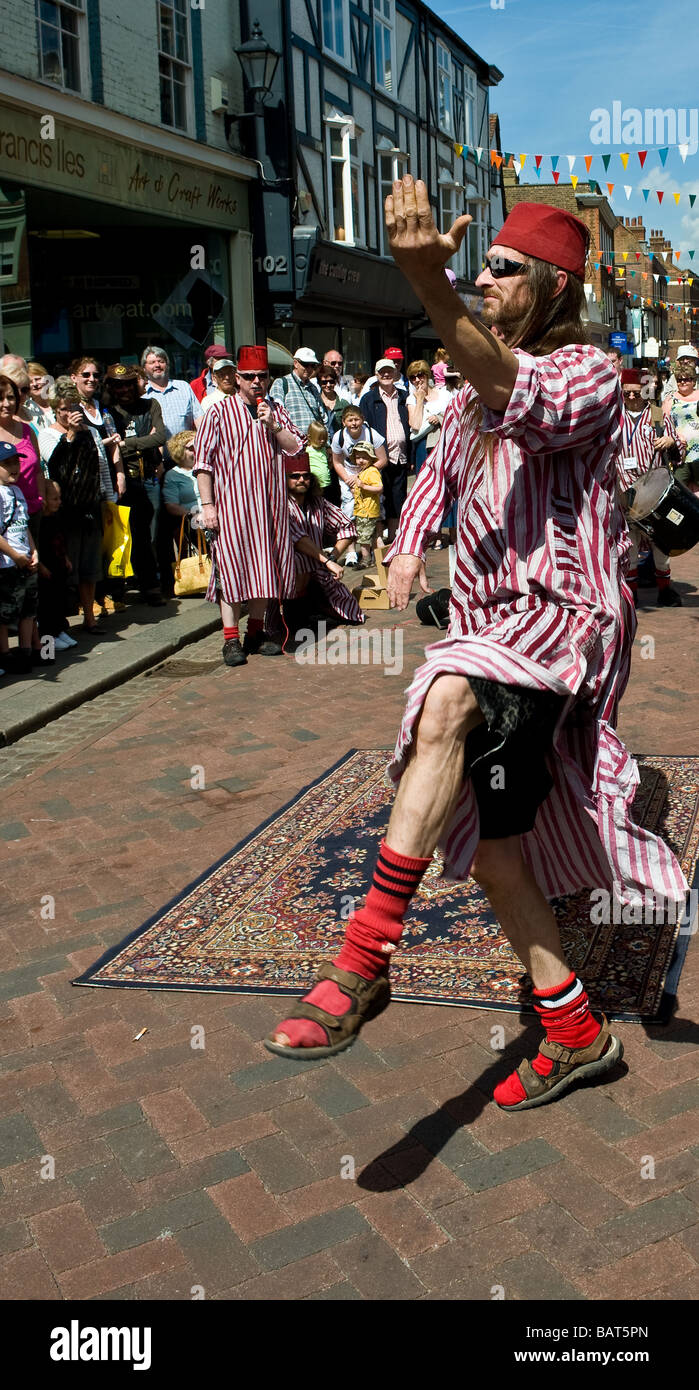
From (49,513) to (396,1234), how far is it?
6.90 m

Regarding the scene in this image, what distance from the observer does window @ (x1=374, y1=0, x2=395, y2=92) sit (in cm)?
2570

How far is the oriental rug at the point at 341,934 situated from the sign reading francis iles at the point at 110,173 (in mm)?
9877

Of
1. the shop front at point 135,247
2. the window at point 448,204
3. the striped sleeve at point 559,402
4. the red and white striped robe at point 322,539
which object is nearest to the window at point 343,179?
the shop front at point 135,247

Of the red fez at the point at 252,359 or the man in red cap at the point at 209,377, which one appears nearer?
the red fez at the point at 252,359

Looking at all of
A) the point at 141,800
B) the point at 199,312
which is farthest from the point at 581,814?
the point at 199,312

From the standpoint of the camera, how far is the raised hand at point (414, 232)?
7.40ft

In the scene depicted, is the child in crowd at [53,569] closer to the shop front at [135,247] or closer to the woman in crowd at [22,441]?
the woman in crowd at [22,441]

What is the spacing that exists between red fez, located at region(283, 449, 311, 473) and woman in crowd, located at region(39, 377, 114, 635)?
1.35 m
